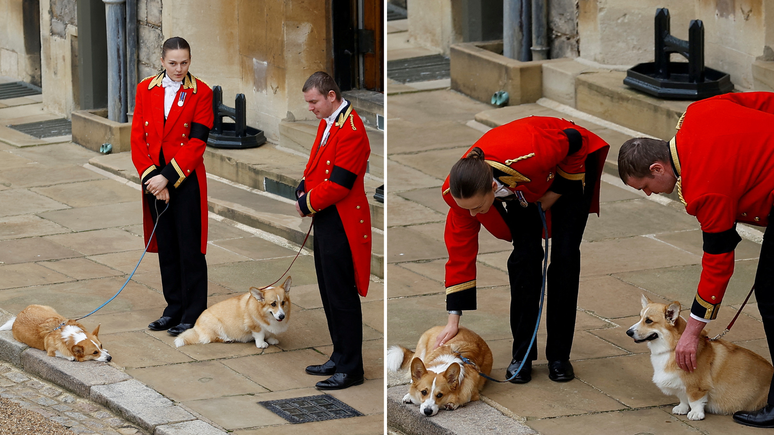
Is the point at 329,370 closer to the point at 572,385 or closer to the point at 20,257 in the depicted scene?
the point at 572,385

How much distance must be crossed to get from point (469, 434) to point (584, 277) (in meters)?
2.54

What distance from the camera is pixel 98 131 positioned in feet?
38.3

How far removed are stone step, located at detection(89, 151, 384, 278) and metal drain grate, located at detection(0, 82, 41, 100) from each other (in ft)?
11.7

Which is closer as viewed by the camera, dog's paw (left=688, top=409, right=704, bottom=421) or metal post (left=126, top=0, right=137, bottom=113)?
dog's paw (left=688, top=409, right=704, bottom=421)

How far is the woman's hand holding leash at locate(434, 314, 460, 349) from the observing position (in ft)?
17.3

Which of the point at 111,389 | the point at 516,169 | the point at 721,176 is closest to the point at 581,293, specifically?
the point at 516,169

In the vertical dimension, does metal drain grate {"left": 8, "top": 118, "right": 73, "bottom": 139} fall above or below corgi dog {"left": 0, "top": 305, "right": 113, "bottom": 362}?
above

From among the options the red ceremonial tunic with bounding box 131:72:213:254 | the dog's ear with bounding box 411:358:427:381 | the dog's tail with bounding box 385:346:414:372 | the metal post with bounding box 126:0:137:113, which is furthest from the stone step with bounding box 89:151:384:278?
the dog's ear with bounding box 411:358:427:381

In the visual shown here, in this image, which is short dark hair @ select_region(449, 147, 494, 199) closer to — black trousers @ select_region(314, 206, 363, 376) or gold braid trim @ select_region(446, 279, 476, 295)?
gold braid trim @ select_region(446, 279, 476, 295)

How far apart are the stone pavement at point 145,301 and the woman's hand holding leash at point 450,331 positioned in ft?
1.60

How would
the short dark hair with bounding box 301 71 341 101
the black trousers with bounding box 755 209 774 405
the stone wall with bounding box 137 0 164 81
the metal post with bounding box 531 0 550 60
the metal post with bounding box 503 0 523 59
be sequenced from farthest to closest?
1. the metal post with bounding box 503 0 523 59
2. the metal post with bounding box 531 0 550 60
3. the stone wall with bounding box 137 0 164 81
4. the short dark hair with bounding box 301 71 341 101
5. the black trousers with bounding box 755 209 774 405

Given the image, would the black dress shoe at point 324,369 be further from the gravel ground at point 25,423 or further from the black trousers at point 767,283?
the black trousers at point 767,283

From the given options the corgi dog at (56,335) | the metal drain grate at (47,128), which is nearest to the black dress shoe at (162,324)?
the corgi dog at (56,335)

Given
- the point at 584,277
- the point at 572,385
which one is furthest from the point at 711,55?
the point at 572,385
